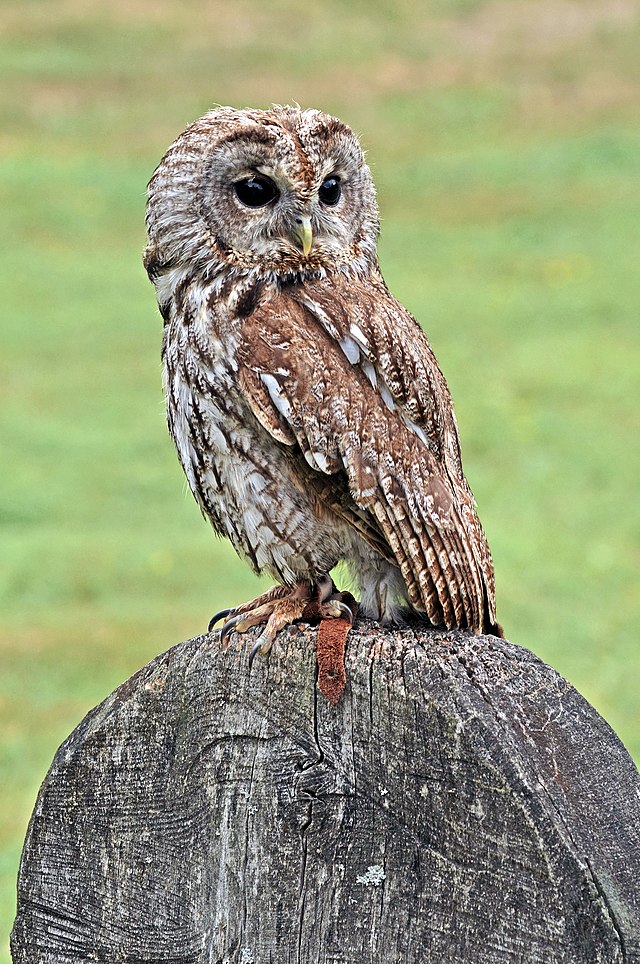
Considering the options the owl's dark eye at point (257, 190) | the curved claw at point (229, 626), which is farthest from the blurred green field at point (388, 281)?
the owl's dark eye at point (257, 190)

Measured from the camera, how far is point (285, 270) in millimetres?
3574

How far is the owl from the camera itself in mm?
3297

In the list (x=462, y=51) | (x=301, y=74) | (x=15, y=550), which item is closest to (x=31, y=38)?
(x=301, y=74)

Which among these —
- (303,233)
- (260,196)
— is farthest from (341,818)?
(260,196)

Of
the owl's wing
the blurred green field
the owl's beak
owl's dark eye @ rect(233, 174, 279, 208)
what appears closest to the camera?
the owl's wing

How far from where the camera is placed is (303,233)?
138 inches

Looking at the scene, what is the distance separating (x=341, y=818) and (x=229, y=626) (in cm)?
63

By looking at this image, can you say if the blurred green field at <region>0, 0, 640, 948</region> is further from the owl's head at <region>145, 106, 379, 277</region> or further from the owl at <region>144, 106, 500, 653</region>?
the owl's head at <region>145, 106, 379, 277</region>

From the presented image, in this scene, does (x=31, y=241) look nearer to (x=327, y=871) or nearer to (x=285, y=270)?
(x=285, y=270)

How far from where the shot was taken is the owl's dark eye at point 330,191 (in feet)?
12.0

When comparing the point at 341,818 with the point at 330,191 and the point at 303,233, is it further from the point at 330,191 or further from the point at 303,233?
the point at 330,191

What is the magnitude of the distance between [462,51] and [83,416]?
16.4 metres

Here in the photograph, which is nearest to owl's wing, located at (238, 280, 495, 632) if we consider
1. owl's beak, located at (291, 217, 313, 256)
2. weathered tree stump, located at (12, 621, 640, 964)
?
owl's beak, located at (291, 217, 313, 256)

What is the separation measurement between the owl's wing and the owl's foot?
174 mm
